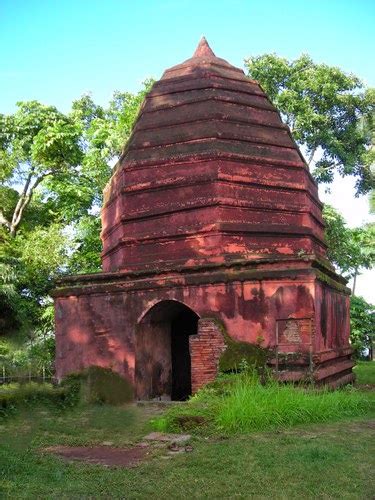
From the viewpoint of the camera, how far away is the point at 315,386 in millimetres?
8117

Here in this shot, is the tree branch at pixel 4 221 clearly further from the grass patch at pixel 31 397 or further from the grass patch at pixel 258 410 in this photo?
the grass patch at pixel 258 410

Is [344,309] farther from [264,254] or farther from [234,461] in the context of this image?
[234,461]

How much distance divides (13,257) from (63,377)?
8.49 meters

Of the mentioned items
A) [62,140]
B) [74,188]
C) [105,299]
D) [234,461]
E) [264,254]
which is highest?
[62,140]

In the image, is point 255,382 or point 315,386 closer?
point 255,382

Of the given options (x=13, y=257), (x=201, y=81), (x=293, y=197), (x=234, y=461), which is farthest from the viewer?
(x=13, y=257)

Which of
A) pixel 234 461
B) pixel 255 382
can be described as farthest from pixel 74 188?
pixel 234 461

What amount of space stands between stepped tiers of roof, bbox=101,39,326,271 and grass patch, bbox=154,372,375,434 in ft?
8.47

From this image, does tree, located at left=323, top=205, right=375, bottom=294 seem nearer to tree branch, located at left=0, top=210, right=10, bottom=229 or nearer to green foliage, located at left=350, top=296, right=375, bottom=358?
green foliage, located at left=350, top=296, right=375, bottom=358

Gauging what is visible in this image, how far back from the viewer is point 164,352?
1000cm

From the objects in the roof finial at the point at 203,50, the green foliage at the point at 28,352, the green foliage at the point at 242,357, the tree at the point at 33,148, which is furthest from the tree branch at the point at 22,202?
the green foliage at the point at 242,357

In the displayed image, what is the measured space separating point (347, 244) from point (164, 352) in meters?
12.6

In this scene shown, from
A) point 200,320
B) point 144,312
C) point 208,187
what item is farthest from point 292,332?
point 208,187

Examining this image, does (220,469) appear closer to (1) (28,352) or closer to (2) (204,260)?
(2) (204,260)
